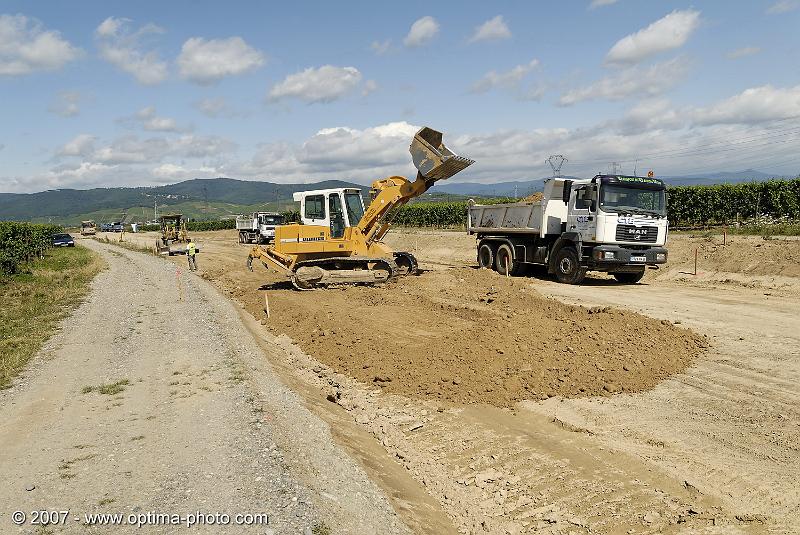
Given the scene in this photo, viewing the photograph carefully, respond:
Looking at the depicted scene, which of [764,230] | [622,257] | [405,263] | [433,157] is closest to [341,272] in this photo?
[405,263]

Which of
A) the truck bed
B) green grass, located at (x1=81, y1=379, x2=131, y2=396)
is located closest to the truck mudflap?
the truck bed

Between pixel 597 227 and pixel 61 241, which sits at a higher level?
pixel 597 227

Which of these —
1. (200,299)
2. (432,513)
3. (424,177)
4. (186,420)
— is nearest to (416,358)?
(186,420)

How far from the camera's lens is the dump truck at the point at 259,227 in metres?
43.4

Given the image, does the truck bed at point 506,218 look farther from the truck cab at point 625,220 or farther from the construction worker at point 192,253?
the construction worker at point 192,253

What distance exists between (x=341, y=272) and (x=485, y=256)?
21.4 feet

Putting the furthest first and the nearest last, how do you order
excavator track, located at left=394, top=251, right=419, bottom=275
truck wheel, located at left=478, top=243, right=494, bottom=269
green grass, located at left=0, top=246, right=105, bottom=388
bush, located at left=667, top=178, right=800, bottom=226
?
bush, located at left=667, top=178, right=800, bottom=226
truck wheel, located at left=478, top=243, right=494, bottom=269
excavator track, located at left=394, top=251, right=419, bottom=275
green grass, located at left=0, top=246, right=105, bottom=388

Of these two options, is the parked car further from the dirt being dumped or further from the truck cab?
the truck cab

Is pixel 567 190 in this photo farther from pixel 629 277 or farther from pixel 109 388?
pixel 109 388

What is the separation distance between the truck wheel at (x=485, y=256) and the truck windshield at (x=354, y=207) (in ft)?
18.9

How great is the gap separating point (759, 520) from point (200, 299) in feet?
52.6

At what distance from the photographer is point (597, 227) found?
16969mm

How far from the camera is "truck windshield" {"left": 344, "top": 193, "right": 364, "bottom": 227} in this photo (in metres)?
18.6

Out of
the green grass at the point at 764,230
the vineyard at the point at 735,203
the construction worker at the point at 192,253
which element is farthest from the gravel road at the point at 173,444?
the green grass at the point at 764,230
